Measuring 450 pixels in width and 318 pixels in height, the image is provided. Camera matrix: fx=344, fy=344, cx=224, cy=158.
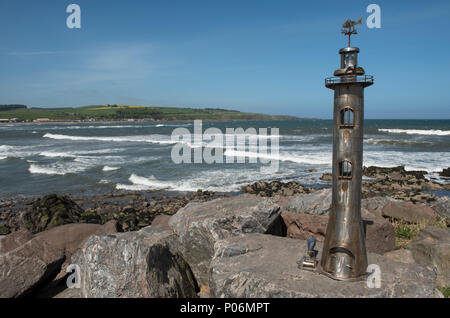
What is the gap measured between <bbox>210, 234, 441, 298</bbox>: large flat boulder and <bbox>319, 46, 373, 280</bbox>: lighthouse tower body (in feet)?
0.95

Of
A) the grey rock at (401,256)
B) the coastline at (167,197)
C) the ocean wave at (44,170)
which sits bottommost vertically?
the coastline at (167,197)

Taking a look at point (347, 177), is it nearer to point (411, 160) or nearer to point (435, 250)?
point (435, 250)

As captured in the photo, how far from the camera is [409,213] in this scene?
364 inches

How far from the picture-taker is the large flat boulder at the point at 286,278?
4766 mm

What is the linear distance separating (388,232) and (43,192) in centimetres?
1806

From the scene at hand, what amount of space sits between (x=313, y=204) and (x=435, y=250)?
2677 millimetres

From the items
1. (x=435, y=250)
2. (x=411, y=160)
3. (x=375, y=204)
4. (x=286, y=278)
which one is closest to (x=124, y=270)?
(x=286, y=278)

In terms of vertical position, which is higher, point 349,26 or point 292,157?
point 349,26

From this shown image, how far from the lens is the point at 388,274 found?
521 centimetres

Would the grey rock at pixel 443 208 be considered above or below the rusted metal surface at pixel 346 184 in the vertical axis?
below

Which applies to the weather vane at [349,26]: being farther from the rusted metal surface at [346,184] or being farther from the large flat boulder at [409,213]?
the large flat boulder at [409,213]

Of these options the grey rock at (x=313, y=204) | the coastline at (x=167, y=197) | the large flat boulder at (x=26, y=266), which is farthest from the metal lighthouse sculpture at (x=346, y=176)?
the coastline at (x=167, y=197)

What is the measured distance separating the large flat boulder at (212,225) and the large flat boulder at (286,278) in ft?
1.43
